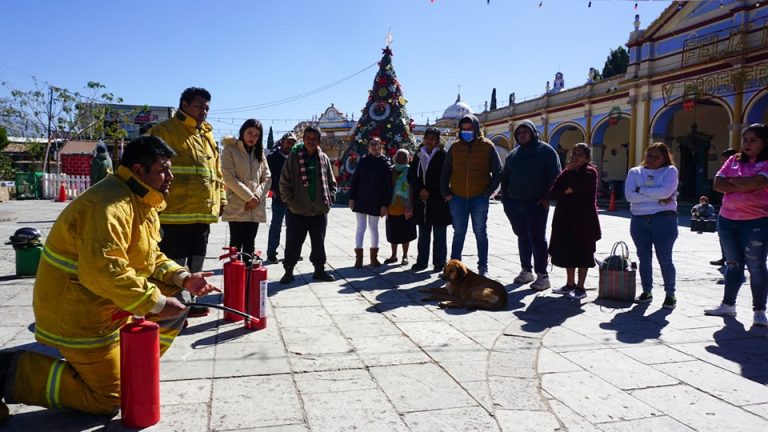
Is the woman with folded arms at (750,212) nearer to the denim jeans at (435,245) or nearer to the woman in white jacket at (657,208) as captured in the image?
the woman in white jacket at (657,208)

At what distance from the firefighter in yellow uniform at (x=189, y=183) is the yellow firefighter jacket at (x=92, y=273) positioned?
1480 mm

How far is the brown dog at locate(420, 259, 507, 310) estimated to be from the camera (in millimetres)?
4957

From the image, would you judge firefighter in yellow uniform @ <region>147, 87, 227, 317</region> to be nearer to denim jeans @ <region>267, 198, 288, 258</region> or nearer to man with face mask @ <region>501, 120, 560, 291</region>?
denim jeans @ <region>267, 198, 288, 258</region>

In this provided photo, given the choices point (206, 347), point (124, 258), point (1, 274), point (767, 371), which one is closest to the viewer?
point (124, 258)

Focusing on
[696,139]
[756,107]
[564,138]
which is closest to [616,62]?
[564,138]

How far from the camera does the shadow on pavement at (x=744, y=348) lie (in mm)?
3418

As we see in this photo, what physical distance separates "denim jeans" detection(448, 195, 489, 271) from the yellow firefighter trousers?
4364mm

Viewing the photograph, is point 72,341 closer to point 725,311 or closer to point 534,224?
point 534,224

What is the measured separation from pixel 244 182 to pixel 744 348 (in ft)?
14.9

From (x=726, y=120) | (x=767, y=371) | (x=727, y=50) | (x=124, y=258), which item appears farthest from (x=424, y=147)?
(x=726, y=120)

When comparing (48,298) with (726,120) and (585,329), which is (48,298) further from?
(726,120)

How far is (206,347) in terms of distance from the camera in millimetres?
3680

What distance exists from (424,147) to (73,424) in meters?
5.25

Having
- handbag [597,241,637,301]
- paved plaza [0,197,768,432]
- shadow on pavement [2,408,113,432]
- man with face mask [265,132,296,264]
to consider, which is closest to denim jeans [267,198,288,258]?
man with face mask [265,132,296,264]
